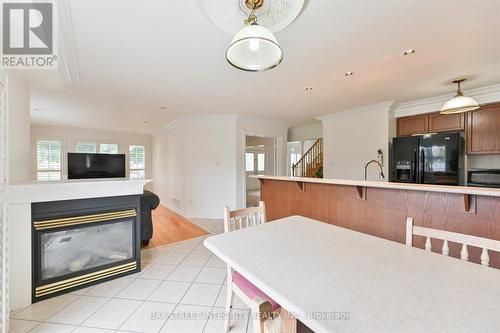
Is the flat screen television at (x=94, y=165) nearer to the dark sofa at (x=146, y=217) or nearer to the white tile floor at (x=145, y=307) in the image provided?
the dark sofa at (x=146, y=217)

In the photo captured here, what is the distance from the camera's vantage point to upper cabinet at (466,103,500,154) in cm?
302

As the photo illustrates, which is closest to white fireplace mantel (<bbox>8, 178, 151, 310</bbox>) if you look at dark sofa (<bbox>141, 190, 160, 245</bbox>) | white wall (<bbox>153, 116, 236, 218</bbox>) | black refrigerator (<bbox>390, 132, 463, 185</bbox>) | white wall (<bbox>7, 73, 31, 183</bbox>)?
white wall (<bbox>7, 73, 31, 183</bbox>)

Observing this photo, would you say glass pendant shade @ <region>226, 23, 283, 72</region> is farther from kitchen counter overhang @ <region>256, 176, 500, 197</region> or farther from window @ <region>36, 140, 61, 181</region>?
window @ <region>36, 140, 61, 181</region>

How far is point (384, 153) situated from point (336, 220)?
7.32 feet

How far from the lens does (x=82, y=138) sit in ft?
22.0

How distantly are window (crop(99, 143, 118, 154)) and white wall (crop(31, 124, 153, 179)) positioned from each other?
10 centimetres

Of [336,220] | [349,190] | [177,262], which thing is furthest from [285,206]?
[177,262]

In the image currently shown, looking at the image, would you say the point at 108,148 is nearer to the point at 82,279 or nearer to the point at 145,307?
the point at 82,279

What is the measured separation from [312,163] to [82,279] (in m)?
5.69

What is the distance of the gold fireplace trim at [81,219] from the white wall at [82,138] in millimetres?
5257

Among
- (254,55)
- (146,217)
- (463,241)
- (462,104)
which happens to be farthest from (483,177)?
(146,217)

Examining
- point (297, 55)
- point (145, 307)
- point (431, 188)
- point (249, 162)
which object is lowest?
point (145, 307)

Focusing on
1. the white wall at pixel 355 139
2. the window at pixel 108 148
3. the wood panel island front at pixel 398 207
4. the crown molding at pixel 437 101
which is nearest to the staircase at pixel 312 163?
the white wall at pixel 355 139

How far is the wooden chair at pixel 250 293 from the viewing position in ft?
2.07
